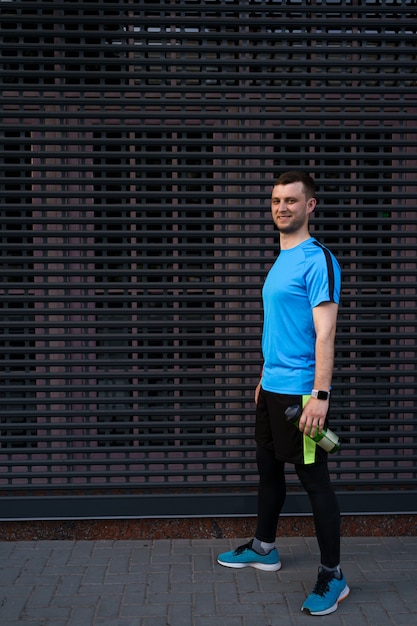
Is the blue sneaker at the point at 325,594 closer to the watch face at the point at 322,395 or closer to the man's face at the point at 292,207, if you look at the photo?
the watch face at the point at 322,395

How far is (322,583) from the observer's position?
3895mm

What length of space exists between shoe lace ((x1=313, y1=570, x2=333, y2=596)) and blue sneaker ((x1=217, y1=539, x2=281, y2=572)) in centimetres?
47

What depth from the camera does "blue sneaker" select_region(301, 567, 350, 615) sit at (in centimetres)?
380

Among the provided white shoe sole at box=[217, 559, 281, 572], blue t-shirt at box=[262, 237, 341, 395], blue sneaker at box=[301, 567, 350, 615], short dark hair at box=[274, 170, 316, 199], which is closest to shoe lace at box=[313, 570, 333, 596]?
blue sneaker at box=[301, 567, 350, 615]

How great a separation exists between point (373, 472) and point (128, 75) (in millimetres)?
3186

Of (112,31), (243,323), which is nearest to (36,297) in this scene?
(243,323)

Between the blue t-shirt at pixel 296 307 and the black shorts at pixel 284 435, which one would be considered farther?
Answer: the black shorts at pixel 284 435

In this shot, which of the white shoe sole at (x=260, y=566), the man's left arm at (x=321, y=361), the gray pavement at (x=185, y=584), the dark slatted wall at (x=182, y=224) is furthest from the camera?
the dark slatted wall at (x=182, y=224)

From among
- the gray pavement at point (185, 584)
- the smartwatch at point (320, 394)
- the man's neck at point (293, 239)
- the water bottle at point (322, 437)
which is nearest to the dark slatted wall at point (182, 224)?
the gray pavement at point (185, 584)

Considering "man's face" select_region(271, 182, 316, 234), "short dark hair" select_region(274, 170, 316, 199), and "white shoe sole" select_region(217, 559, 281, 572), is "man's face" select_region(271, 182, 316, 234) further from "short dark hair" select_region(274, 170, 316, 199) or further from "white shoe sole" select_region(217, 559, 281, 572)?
"white shoe sole" select_region(217, 559, 281, 572)

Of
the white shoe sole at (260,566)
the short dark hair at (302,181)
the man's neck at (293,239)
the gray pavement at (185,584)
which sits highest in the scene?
the short dark hair at (302,181)

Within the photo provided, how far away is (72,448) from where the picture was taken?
16.2 feet

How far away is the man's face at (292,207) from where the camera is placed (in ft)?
12.6

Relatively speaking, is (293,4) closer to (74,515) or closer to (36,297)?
(36,297)
